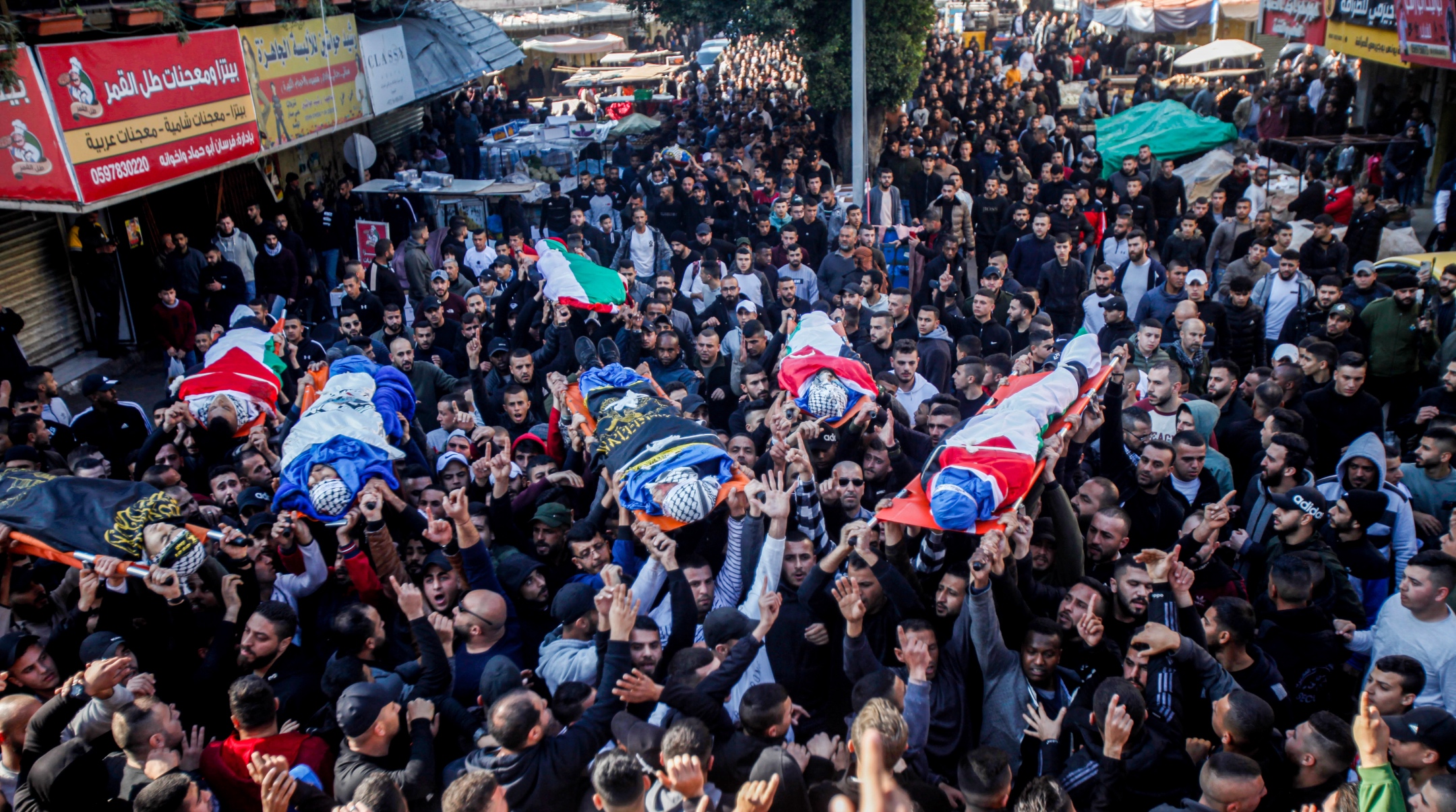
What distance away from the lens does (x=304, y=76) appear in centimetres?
1261

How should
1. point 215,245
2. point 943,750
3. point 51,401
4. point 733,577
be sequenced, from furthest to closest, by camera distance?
point 215,245
point 51,401
point 733,577
point 943,750

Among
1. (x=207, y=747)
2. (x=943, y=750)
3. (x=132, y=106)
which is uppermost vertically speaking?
(x=132, y=106)

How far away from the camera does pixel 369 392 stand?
19.8 feet

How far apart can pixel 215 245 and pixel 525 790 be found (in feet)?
29.3

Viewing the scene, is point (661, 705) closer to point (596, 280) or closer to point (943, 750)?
point (943, 750)

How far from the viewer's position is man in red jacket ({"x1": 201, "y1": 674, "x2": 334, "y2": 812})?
142 inches

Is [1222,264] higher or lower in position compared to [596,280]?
lower

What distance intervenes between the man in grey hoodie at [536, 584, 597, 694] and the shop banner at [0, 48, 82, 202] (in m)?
6.19

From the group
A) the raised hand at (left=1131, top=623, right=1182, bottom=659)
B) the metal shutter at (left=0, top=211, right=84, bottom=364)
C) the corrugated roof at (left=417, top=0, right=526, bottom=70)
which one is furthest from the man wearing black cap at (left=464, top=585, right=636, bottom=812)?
the corrugated roof at (left=417, top=0, right=526, bottom=70)

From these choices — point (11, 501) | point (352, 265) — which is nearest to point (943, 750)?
point (11, 501)

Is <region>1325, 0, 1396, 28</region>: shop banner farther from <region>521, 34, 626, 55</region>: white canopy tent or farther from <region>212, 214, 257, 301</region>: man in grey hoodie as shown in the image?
<region>521, 34, 626, 55</region>: white canopy tent

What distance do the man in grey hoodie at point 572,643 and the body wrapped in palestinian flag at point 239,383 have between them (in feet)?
9.42

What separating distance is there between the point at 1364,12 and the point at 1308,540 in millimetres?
12997

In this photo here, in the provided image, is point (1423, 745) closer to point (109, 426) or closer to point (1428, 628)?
point (1428, 628)
